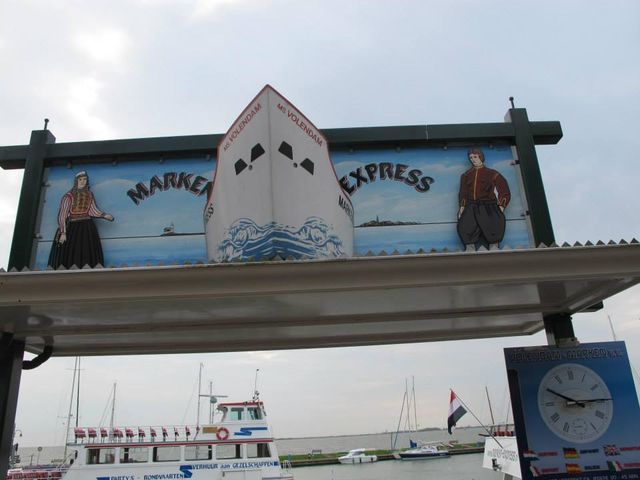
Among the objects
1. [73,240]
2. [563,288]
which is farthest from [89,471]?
[563,288]

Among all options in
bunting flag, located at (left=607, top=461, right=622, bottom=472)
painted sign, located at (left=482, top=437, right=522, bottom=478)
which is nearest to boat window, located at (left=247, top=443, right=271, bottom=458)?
painted sign, located at (left=482, top=437, right=522, bottom=478)

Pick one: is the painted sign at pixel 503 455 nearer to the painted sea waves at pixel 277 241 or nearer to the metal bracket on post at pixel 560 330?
the metal bracket on post at pixel 560 330

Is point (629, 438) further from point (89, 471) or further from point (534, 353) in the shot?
point (89, 471)

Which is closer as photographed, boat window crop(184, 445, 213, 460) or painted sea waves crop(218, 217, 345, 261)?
painted sea waves crop(218, 217, 345, 261)

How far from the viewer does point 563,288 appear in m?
6.38

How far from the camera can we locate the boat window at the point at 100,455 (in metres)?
23.4

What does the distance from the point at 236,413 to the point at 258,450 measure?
86.7 inches

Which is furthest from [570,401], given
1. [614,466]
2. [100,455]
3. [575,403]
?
[100,455]

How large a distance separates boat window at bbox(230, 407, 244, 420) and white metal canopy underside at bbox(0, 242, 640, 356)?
1872 centimetres

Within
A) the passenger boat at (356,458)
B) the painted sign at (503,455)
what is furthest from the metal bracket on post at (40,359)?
the passenger boat at (356,458)

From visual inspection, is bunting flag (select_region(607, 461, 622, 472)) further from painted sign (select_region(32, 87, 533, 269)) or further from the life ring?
the life ring

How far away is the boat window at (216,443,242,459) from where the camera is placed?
23812 mm

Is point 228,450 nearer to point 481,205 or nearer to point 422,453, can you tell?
point 481,205

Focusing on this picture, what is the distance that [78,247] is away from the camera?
9.23 meters
